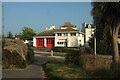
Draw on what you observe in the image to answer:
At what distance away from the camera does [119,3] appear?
10.8m

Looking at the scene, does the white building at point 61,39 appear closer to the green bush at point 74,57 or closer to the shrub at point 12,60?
the green bush at point 74,57

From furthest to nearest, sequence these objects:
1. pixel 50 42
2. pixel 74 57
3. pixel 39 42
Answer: pixel 39 42
pixel 50 42
pixel 74 57

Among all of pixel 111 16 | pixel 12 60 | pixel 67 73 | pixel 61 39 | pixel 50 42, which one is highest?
pixel 111 16

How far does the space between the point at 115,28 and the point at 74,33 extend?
3302 cm

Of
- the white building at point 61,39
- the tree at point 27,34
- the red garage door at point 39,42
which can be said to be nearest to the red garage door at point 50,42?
the white building at point 61,39

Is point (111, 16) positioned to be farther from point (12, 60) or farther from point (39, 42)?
point (39, 42)

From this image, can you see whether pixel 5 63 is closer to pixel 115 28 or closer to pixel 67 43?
pixel 115 28

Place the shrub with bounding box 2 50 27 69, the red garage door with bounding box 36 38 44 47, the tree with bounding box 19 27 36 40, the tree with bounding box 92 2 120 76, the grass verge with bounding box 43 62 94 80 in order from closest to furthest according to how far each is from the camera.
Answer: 1. the grass verge with bounding box 43 62 94 80
2. the tree with bounding box 92 2 120 76
3. the shrub with bounding box 2 50 27 69
4. the red garage door with bounding box 36 38 44 47
5. the tree with bounding box 19 27 36 40

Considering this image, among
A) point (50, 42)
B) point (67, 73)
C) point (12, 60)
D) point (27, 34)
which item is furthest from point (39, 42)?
point (67, 73)

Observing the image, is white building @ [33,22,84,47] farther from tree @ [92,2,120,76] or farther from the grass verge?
the grass verge

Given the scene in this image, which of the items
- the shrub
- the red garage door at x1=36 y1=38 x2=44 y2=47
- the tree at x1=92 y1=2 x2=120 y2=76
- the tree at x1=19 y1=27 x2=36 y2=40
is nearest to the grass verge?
the shrub

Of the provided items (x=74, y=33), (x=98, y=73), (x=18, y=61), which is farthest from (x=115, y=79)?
(x=74, y=33)

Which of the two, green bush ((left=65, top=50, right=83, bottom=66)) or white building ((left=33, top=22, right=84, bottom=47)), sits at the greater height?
white building ((left=33, top=22, right=84, bottom=47))

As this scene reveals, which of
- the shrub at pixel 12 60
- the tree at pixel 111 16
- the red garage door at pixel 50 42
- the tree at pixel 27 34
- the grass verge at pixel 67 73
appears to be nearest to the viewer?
the grass verge at pixel 67 73
